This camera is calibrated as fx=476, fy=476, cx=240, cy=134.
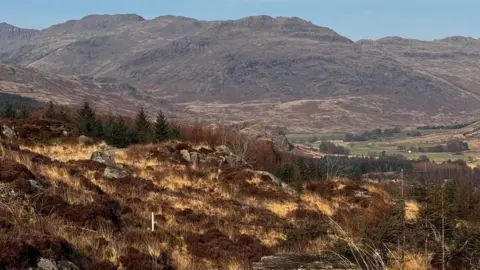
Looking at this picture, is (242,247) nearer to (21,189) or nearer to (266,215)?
(21,189)

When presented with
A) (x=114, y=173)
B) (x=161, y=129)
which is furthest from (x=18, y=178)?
(x=161, y=129)

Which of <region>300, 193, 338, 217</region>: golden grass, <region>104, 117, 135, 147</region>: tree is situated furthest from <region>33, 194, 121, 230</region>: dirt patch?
<region>104, 117, 135, 147</region>: tree

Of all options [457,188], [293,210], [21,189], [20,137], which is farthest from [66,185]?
[457,188]

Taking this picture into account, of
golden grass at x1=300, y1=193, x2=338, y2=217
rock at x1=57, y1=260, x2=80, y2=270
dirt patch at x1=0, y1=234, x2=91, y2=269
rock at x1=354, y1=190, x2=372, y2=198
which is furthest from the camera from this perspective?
rock at x1=354, y1=190, x2=372, y2=198

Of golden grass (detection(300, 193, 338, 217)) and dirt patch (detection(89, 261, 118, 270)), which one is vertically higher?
dirt patch (detection(89, 261, 118, 270))

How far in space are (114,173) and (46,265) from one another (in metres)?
14.3

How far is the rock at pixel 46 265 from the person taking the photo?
6115 mm

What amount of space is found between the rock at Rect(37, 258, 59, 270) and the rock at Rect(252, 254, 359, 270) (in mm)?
3206

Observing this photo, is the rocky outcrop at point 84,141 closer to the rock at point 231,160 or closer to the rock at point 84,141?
the rock at point 84,141

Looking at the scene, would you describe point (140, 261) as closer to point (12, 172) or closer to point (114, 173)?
point (12, 172)

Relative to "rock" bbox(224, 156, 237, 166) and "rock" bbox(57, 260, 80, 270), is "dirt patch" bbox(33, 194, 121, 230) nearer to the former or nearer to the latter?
"rock" bbox(57, 260, 80, 270)

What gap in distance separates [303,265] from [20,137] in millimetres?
24422

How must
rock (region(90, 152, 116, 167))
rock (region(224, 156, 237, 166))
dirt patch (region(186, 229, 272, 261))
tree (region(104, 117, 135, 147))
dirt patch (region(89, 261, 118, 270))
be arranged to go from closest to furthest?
dirt patch (region(89, 261, 118, 270)) < dirt patch (region(186, 229, 272, 261)) < rock (region(90, 152, 116, 167)) < rock (region(224, 156, 237, 166)) < tree (region(104, 117, 135, 147))

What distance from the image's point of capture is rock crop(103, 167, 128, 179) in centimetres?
1989
